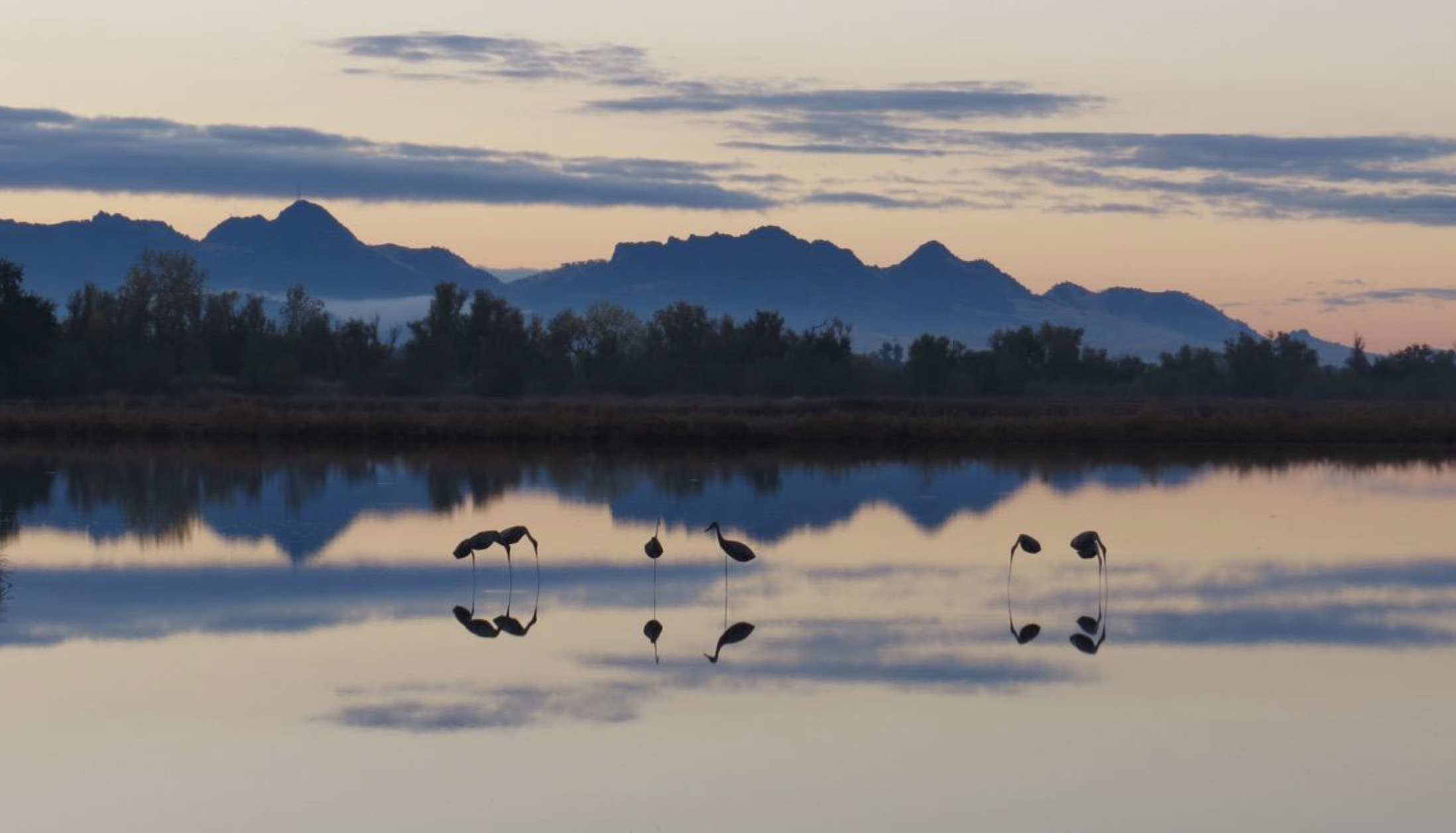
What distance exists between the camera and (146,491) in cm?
2652

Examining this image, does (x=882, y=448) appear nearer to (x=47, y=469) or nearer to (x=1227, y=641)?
(x=47, y=469)

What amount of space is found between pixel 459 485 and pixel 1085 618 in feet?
48.2

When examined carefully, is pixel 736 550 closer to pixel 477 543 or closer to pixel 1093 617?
pixel 477 543

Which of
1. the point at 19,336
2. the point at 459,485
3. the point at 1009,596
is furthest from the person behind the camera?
the point at 19,336

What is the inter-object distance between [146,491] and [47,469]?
5256mm

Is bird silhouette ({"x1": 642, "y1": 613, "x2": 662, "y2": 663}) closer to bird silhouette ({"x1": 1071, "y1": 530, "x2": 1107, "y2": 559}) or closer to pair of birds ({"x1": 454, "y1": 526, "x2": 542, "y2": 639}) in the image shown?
pair of birds ({"x1": 454, "y1": 526, "x2": 542, "y2": 639})

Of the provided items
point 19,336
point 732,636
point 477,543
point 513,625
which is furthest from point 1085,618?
point 19,336

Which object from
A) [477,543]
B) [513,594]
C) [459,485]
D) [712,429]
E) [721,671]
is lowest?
[712,429]

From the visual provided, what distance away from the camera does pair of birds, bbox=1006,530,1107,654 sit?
14.2m

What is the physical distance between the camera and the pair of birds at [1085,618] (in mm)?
14242

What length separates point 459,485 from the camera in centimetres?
2850

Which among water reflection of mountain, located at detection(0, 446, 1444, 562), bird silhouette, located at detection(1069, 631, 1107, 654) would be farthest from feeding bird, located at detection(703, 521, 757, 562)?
water reflection of mountain, located at detection(0, 446, 1444, 562)

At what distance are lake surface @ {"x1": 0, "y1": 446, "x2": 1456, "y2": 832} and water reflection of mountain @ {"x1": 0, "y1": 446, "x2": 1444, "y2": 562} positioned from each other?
0.24 m

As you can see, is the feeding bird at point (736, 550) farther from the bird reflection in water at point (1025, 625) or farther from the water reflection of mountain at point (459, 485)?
the water reflection of mountain at point (459, 485)
